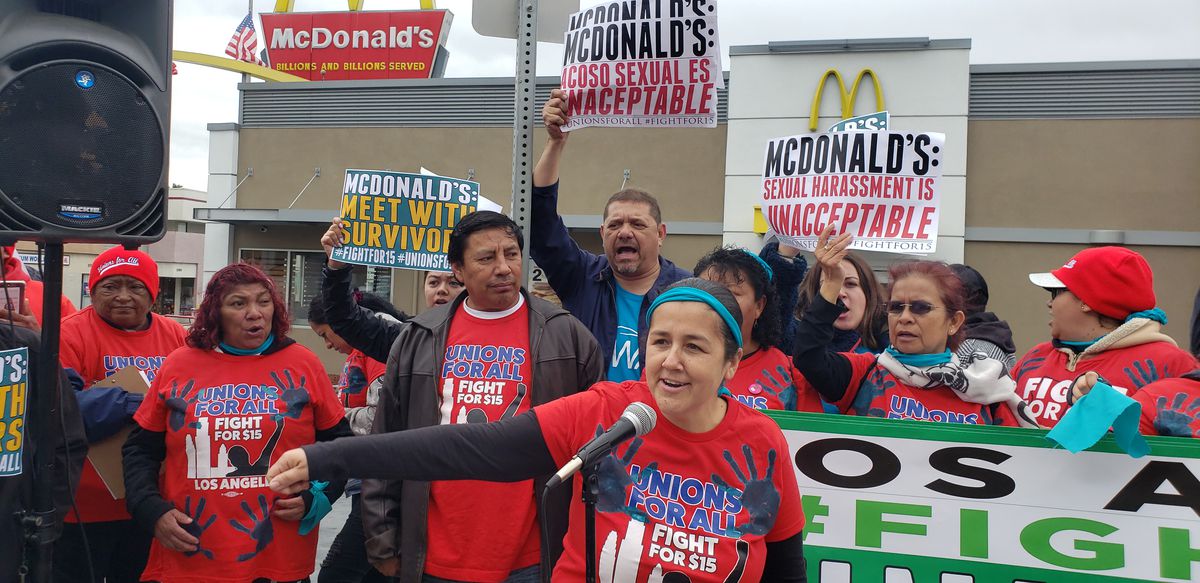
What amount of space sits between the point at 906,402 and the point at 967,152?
1204 centimetres

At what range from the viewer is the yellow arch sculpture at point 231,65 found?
19.3 m

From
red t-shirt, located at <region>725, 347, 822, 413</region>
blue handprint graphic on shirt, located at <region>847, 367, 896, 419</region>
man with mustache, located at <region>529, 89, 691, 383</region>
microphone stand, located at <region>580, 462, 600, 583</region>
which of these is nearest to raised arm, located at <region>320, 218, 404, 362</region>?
man with mustache, located at <region>529, 89, 691, 383</region>

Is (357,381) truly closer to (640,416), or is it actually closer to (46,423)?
(46,423)

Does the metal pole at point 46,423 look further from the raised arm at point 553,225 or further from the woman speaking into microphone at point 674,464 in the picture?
→ the raised arm at point 553,225

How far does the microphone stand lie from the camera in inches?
81.1

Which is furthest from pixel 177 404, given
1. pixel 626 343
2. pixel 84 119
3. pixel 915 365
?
pixel 915 365

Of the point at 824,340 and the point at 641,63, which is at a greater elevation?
the point at 641,63

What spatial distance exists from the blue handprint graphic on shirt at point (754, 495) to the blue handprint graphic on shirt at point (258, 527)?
214 centimetres

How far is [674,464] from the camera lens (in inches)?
88.9

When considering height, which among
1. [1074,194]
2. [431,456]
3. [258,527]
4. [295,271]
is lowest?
[258,527]

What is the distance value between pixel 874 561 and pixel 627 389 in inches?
52.5

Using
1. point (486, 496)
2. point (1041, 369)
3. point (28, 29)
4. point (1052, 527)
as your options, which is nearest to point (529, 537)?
point (486, 496)

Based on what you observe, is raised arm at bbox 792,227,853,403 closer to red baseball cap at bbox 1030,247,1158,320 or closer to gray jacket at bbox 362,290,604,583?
gray jacket at bbox 362,290,604,583

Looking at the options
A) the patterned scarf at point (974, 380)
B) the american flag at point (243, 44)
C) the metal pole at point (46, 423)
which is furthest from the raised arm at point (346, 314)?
the american flag at point (243, 44)
